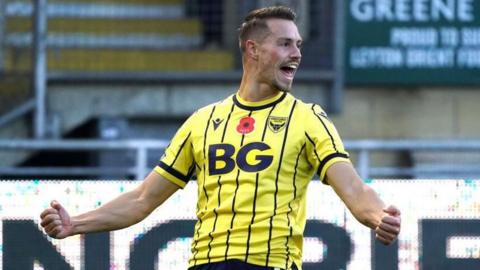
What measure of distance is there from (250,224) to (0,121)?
784 cm

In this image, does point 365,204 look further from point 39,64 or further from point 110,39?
point 110,39

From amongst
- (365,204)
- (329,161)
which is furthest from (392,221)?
(329,161)

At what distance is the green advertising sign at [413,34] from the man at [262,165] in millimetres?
7811

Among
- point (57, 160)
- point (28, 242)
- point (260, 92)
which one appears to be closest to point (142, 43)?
point (57, 160)

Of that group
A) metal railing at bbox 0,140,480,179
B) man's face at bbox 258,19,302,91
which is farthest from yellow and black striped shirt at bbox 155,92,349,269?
metal railing at bbox 0,140,480,179

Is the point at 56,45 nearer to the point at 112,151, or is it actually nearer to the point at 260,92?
the point at 112,151

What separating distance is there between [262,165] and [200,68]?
7893mm

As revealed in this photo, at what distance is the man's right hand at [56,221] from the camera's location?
5.94 m

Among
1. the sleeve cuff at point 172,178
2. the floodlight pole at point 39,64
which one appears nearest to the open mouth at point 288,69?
the sleeve cuff at point 172,178

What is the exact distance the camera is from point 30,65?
13.3 metres

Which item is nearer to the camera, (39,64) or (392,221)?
(392,221)

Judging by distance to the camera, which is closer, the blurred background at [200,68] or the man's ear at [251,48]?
the man's ear at [251,48]

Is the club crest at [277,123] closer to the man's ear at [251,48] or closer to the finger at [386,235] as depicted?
the man's ear at [251,48]

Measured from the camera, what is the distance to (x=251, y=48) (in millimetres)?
5957
